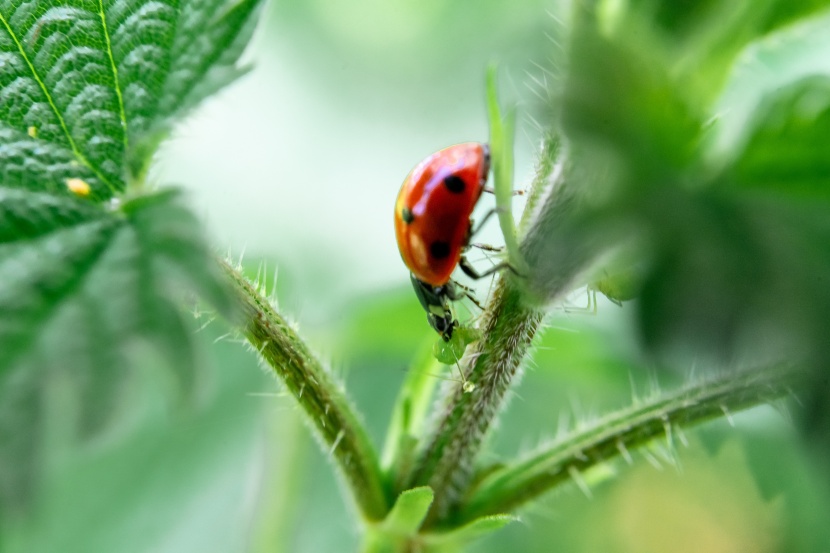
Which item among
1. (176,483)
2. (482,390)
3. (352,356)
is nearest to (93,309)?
(482,390)

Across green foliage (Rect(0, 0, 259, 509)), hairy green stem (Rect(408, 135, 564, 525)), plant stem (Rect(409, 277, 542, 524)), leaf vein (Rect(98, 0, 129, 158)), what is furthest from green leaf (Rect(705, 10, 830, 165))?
leaf vein (Rect(98, 0, 129, 158))

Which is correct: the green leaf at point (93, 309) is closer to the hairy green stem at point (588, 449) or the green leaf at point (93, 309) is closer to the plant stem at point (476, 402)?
the plant stem at point (476, 402)

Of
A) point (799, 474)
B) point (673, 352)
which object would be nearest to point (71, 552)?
point (799, 474)

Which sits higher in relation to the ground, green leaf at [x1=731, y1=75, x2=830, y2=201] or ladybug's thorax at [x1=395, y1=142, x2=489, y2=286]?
green leaf at [x1=731, y1=75, x2=830, y2=201]

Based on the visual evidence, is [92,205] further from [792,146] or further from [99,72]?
[792,146]

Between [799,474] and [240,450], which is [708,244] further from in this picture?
[240,450]

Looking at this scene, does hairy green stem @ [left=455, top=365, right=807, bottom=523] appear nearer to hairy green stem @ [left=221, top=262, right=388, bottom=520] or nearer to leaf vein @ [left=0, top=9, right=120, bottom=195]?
hairy green stem @ [left=221, top=262, right=388, bottom=520]

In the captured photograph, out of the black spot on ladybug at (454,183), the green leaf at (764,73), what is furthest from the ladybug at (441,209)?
the green leaf at (764,73)
